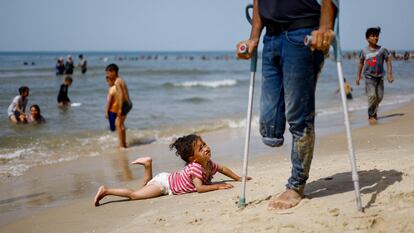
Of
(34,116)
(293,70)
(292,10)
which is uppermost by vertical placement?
(292,10)

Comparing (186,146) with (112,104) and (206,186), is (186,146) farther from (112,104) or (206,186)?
(112,104)

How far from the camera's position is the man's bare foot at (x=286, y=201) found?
3.74 metres

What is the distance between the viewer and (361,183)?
13.9ft

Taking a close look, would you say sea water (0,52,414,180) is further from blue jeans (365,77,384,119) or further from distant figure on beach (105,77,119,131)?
blue jeans (365,77,384,119)

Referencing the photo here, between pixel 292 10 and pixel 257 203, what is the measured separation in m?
1.60

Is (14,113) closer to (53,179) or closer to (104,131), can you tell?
(104,131)

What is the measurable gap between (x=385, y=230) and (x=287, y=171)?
2559mm

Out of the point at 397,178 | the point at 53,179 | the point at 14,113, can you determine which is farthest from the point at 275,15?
the point at 14,113

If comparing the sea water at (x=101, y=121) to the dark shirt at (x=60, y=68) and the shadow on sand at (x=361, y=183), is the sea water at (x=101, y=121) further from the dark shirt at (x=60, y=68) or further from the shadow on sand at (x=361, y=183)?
the dark shirt at (x=60, y=68)

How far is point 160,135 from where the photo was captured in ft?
37.9

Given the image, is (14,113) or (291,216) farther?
(14,113)

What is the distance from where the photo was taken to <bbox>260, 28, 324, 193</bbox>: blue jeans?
3.58 metres

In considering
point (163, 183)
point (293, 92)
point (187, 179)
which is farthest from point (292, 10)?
point (163, 183)

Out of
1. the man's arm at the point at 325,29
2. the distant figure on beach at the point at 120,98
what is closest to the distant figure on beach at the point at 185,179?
the man's arm at the point at 325,29
